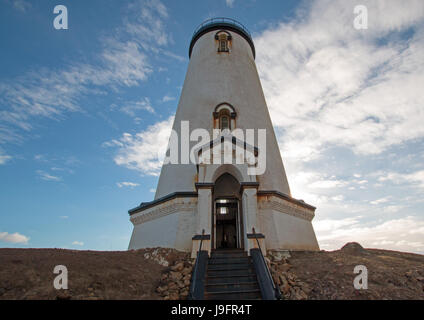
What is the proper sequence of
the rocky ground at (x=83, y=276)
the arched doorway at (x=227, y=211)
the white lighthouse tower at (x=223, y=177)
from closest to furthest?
the rocky ground at (x=83, y=276), the white lighthouse tower at (x=223, y=177), the arched doorway at (x=227, y=211)

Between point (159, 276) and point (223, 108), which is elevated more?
point (223, 108)

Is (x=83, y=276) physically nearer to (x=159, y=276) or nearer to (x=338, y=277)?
(x=159, y=276)

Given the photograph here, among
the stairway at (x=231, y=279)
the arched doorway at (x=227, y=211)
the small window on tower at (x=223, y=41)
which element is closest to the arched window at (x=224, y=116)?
the arched doorway at (x=227, y=211)

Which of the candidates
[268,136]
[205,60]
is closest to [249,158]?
[268,136]

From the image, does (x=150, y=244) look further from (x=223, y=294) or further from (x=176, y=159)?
(x=223, y=294)

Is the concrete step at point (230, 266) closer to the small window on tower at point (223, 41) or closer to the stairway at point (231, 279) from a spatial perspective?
the stairway at point (231, 279)

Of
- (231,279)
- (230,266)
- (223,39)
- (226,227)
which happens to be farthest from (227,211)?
(223,39)

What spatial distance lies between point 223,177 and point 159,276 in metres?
6.37

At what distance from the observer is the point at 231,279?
7098 mm

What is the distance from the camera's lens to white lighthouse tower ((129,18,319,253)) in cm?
1003

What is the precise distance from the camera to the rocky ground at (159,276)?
18.7ft

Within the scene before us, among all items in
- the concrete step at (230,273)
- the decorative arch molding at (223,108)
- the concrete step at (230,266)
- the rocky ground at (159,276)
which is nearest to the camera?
the rocky ground at (159,276)

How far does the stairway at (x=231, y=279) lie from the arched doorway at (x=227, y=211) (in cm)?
315

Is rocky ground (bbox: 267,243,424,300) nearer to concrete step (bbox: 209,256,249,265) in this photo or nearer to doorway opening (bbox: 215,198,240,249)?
concrete step (bbox: 209,256,249,265)
